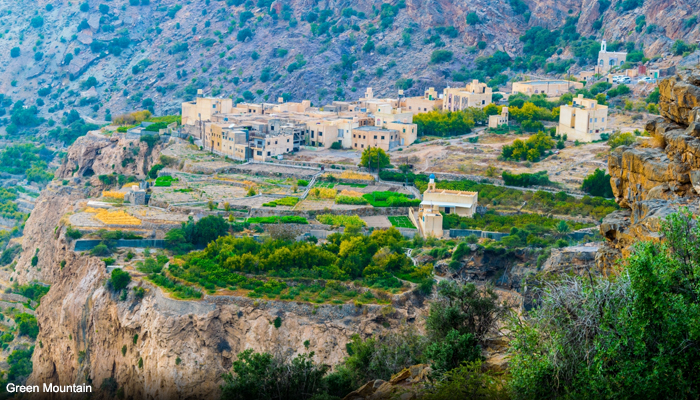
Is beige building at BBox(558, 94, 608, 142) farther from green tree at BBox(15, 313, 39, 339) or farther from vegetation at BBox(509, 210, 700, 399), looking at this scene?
vegetation at BBox(509, 210, 700, 399)

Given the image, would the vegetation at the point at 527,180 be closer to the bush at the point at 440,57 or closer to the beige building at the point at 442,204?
the beige building at the point at 442,204

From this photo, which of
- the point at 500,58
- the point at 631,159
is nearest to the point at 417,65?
the point at 500,58

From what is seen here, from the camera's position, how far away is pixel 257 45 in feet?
310

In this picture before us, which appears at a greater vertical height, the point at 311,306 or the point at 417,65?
the point at 417,65

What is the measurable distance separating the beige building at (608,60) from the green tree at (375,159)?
26.7 metres

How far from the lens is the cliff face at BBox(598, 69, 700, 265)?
15578 mm

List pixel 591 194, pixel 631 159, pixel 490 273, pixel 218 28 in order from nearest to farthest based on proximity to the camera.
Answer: pixel 631 159, pixel 490 273, pixel 591 194, pixel 218 28

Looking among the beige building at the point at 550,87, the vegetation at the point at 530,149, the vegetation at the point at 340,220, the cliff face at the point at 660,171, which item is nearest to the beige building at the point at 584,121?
the vegetation at the point at 530,149

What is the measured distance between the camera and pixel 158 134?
63094mm

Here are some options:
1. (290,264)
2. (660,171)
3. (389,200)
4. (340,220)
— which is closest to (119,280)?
(290,264)

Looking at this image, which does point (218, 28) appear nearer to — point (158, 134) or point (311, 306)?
point (158, 134)

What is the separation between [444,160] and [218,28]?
178 ft

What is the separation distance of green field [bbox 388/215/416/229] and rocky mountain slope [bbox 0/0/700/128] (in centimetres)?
3966

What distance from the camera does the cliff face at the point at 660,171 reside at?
15.6m
